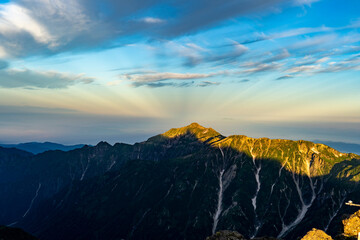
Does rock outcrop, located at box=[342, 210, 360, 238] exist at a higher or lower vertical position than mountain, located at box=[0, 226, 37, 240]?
higher

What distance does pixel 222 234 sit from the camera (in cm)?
6944

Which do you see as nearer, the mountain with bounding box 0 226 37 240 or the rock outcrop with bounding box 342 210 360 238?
the rock outcrop with bounding box 342 210 360 238

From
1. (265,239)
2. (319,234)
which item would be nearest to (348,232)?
(319,234)

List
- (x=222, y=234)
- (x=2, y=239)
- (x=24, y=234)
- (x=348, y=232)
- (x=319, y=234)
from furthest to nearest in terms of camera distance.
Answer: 1. (x=24, y=234)
2. (x=2, y=239)
3. (x=319, y=234)
4. (x=348, y=232)
5. (x=222, y=234)

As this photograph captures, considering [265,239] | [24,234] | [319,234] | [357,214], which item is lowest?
[24,234]

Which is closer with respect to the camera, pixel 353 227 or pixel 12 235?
pixel 353 227

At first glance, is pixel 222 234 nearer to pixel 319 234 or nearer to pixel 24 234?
pixel 319 234

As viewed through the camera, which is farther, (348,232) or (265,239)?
(348,232)

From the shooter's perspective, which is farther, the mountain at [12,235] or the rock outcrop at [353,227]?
the mountain at [12,235]

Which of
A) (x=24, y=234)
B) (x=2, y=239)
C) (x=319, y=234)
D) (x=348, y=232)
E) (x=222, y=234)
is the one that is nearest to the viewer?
(x=222, y=234)

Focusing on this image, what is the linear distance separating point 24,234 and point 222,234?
18678 centimetres

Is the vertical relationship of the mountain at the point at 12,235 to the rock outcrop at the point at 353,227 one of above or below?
below

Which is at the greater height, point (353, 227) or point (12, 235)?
point (353, 227)

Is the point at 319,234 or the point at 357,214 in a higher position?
the point at 357,214
